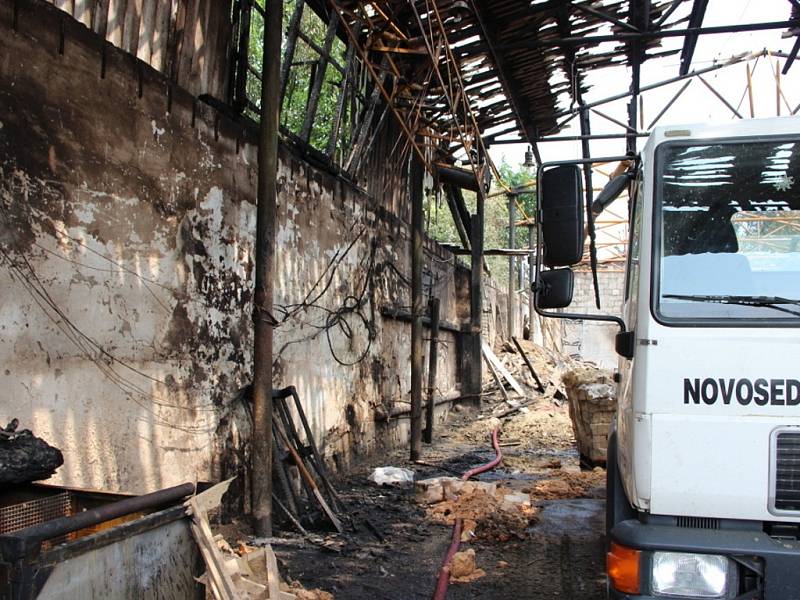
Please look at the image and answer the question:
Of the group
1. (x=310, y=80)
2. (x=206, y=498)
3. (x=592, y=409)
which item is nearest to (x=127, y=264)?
(x=206, y=498)

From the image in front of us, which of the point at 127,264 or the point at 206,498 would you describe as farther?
the point at 127,264

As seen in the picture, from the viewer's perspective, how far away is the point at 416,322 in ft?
31.3

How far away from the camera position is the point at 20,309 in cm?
383

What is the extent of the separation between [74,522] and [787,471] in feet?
8.65

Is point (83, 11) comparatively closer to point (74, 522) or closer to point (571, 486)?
point (74, 522)

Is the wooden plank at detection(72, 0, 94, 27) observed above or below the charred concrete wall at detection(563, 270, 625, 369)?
above

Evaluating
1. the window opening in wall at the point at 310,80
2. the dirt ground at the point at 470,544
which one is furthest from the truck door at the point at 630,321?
the window opening in wall at the point at 310,80

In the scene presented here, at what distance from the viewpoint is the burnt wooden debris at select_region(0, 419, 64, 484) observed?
9.91ft

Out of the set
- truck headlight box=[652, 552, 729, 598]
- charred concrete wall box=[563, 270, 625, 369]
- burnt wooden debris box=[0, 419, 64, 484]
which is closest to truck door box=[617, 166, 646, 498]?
truck headlight box=[652, 552, 729, 598]

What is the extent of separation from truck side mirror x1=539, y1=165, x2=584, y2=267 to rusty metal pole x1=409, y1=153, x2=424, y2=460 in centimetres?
628

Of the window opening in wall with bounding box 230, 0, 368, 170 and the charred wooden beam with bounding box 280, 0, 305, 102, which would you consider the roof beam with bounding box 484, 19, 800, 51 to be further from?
the charred wooden beam with bounding box 280, 0, 305, 102

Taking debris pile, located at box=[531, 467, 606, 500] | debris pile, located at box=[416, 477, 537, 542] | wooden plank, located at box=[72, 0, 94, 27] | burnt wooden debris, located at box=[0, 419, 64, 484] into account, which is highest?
wooden plank, located at box=[72, 0, 94, 27]

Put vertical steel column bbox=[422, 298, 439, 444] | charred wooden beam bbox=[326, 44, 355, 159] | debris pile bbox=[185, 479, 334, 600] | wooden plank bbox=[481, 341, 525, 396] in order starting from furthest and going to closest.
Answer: wooden plank bbox=[481, 341, 525, 396] < vertical steel column bbox=[422, 298, 439, 444] < charred wooden beam bbox=[326, 44, 355, 159] < debris pile bbox=[185, 479, 334, 600]

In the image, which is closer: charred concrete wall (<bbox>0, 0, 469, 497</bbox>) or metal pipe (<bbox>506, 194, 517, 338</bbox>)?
charred concrete wall (<bbox>0, 0, 469, 497</bbox>)
